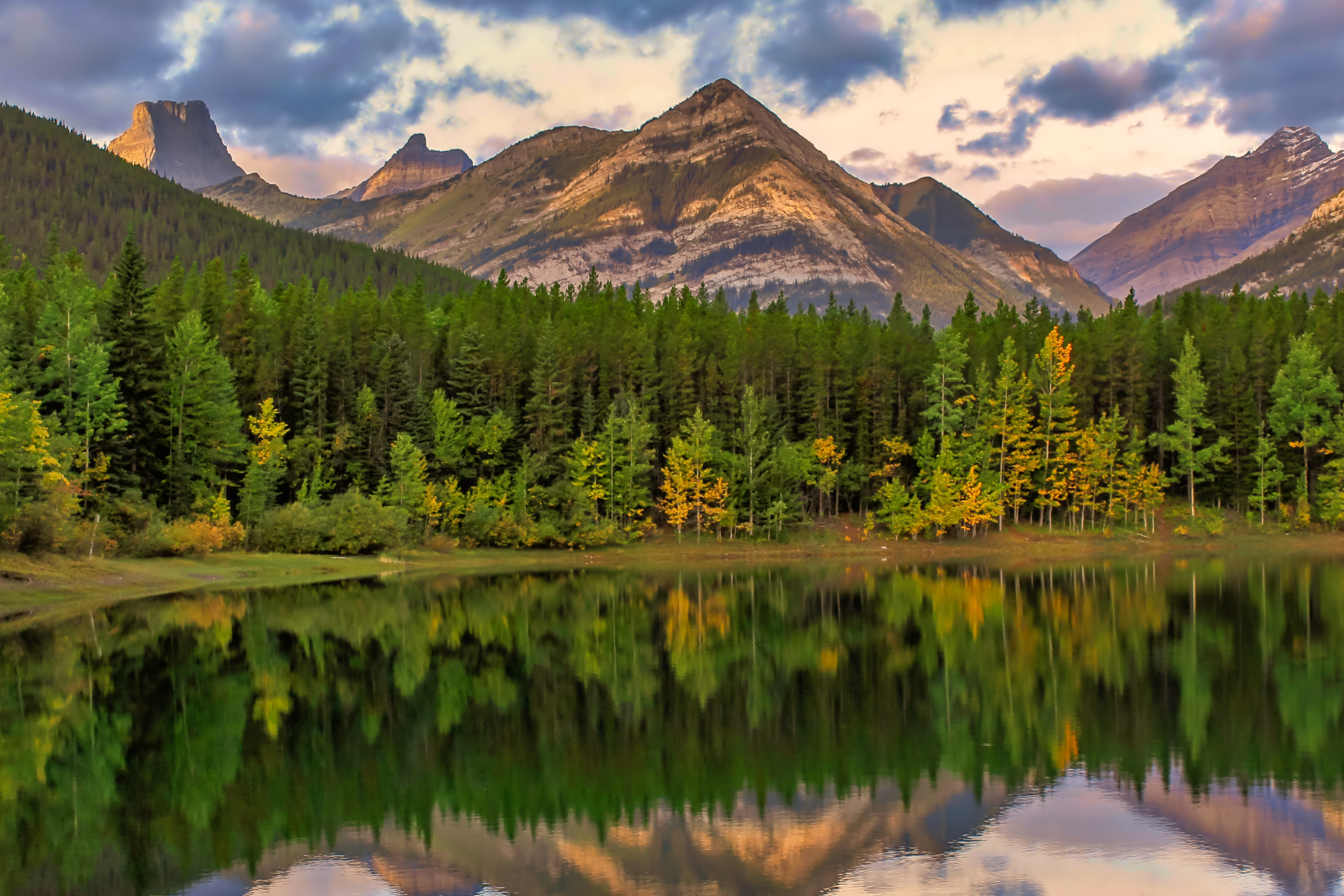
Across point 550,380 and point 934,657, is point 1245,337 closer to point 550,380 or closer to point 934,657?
point 550,380

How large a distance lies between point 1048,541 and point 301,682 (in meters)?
96.5

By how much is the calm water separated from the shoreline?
15167 millimetres

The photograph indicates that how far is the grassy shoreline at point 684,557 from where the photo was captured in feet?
219

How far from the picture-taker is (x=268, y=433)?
10012 cm

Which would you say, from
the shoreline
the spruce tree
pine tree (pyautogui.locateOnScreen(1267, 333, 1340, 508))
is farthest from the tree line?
the shoreline

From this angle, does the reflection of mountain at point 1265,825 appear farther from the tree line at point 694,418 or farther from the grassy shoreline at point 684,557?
the tree line at point 694,418

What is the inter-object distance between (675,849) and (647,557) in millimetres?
89681

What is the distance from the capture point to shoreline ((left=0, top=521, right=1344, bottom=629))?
2483 inches

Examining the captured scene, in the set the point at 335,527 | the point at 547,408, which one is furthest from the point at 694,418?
the point at 335,527

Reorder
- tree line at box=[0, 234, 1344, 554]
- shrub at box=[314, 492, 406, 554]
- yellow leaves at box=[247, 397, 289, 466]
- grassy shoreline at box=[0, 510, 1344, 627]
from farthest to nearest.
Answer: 1. tree line at box=[0, 234, 1344, 554]
2. yellow leaves at box=[247, 397, 289, 466]
3. shrub at box=[314, 492, 406, 554]
4. grassy shoreline at box=[0, 510, 1344, 627]

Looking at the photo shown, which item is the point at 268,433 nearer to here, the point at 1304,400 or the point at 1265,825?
the point at 1265,825

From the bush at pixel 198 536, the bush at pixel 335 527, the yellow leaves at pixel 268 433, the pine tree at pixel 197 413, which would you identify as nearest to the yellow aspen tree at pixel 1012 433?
the bush at pixel 335 527

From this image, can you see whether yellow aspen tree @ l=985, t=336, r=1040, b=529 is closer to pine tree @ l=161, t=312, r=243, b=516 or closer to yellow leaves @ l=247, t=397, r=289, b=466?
yellow leaves @ l=247, t=397, r=289, b=466

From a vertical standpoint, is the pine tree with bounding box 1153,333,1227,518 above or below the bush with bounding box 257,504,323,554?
above
